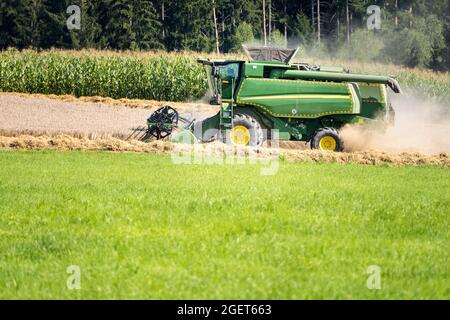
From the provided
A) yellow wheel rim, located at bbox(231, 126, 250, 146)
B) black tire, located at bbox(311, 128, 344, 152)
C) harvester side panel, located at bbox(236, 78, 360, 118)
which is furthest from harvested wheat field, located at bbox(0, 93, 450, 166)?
harvester side panel, located at bbox(236, 78, 360, 118)

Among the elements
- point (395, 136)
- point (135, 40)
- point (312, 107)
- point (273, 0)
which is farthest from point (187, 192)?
point (273, 0)

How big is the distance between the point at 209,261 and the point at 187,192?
4739 millimetres

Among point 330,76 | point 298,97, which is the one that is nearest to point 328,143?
point 298,97

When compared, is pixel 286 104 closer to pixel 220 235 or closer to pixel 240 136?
pixel 240 136

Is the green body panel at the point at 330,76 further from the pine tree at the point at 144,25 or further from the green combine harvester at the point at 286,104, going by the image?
the pine tree at the point at 144,25

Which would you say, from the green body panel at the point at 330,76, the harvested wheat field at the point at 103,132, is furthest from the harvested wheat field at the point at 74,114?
the green body panel at the point at 330,76

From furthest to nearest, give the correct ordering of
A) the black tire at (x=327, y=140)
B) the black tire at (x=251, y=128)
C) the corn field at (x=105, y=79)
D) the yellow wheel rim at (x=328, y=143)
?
the corn field at (x=105, y=79) → the yellow wheel rim at (x=328, y=143) → the black tire at (x=327, y=140) → the black tire at (x=251, y=128)

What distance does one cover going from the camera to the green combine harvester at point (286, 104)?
20.9 metres

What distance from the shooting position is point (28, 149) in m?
21.3

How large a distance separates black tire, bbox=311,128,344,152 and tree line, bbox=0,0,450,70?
39939mm

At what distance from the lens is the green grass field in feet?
26.5

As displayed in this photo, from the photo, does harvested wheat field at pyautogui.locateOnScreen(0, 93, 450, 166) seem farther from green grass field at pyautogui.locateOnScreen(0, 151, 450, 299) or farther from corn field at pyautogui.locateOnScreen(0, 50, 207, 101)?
green grass field at pyautogui.locateOnScreen(0, 151, 450, 299)

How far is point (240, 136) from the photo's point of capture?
68.9 feet

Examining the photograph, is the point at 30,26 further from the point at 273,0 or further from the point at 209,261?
the point at 209,261
